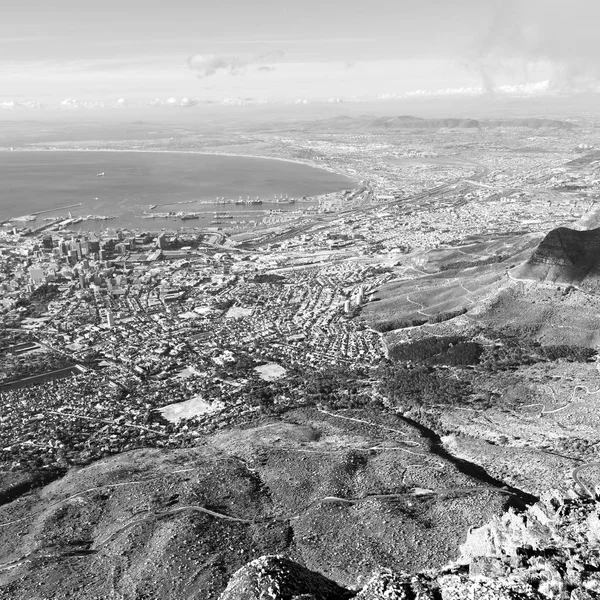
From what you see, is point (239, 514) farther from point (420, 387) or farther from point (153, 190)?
point (153, 190)

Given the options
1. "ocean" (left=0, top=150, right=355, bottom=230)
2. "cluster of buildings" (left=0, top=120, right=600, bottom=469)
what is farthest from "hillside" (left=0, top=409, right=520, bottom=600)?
"ocean" (left=0, top=150, right=355, bottom=230)

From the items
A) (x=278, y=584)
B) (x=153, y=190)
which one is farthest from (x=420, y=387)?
(x=153, y=190)

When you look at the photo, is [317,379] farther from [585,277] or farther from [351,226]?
[351,226]

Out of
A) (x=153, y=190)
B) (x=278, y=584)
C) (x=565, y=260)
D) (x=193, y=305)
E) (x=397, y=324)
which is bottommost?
(x=193, y=305)

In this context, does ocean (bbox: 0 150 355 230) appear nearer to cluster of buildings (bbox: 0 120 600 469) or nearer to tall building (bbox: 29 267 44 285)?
cluster of buildings (bbox: 0 120 600 469)

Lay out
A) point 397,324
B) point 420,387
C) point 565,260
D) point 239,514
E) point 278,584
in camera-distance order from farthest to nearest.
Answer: point 397,324 < point 565,260 < point 420,387 < point 239,514 < point 278,584

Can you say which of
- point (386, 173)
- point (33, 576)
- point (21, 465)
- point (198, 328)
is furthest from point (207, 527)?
point (386, 173)
